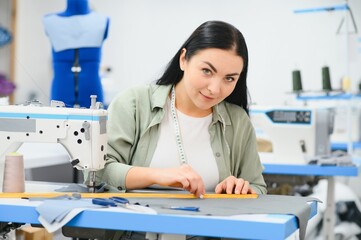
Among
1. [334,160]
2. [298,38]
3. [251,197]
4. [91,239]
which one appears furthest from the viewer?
[298,38]

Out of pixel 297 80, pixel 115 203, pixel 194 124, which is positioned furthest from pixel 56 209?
pixel 297 80

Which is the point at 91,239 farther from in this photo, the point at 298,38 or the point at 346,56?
the point at 298,38

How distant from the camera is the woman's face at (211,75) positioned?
5.94ft

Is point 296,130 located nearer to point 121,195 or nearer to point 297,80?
point 297,80

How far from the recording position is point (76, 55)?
357 centimetres

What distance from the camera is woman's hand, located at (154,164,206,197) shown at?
1.68m

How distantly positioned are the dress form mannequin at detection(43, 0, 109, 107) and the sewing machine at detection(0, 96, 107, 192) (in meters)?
1.68

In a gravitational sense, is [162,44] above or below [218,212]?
above

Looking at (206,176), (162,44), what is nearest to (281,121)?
(206,176)

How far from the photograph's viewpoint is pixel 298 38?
20.7 feet

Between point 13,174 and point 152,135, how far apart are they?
45 centimetres

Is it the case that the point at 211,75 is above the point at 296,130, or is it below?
above

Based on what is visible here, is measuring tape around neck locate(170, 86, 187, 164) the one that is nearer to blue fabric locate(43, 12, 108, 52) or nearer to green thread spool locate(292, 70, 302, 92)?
blue fabric locate(43, 12, 108, 52)

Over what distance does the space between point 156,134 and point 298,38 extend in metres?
4.60
